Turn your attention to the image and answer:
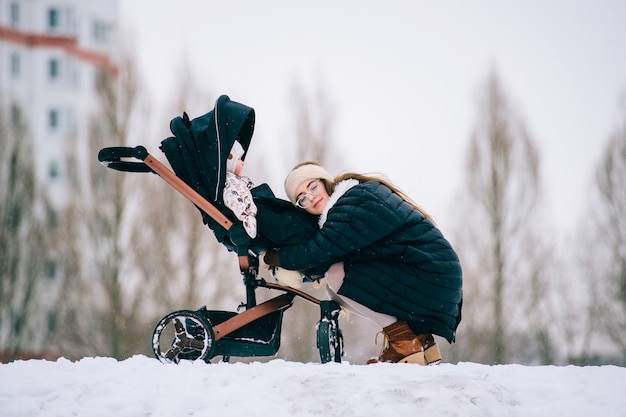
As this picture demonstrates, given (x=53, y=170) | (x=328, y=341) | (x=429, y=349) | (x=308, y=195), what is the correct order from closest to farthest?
(x=328, y=341), (x=429, y=349), (x=308, y=195), (x=53, y=170)

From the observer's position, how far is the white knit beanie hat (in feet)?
17.3

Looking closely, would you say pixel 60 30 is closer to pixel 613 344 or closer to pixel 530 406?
pixel 613 344

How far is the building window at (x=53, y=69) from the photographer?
118 ft

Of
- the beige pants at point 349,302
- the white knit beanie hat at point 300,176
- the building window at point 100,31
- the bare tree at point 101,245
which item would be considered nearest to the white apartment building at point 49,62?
the building window at point 100,31

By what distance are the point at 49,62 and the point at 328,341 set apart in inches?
1349

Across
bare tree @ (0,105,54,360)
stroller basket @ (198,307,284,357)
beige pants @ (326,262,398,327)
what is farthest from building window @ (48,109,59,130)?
beige pants @ (326,262,398,327)

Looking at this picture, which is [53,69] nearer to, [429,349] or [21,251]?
[21,251]

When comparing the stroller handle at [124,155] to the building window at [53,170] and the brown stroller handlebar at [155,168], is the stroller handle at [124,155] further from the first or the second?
the building window at [53,170]

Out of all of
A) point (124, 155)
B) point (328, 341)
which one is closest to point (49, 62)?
point (124, 155)

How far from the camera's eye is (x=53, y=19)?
36469 millimetres

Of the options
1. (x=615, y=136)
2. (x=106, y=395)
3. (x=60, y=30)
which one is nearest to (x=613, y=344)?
(x=615, y=136)

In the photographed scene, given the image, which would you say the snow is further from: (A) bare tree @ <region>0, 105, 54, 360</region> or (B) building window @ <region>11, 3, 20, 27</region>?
(B) building window @ <region>11, 3, 20, 27</region>

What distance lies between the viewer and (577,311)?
52.4ft

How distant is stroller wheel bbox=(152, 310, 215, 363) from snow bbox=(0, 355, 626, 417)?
1.97ft
